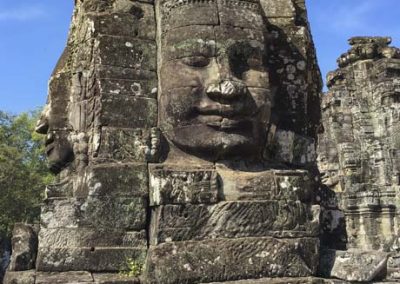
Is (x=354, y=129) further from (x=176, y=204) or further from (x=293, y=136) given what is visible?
(x=176, y=204)

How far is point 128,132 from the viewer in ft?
16.5

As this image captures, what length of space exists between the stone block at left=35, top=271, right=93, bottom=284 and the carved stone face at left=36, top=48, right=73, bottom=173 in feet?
4.85

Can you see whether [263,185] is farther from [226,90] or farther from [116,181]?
[116,181]

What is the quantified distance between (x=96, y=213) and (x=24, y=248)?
940mm

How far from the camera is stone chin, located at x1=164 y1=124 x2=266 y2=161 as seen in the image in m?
4.95

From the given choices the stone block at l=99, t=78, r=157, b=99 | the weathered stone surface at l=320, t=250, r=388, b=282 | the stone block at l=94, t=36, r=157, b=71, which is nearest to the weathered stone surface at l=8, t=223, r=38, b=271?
the stone block at l=99, t=78, r=157, b=99

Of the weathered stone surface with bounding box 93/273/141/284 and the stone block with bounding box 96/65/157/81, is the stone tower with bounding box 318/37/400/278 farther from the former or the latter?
the weathered stone surface with bounding box 93/273/141/284

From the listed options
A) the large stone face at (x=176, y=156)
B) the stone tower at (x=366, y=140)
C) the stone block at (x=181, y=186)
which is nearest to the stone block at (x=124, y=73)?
the large stone face at (x=176, y=156)

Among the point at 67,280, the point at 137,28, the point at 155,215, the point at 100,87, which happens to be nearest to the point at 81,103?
the point at 100,87

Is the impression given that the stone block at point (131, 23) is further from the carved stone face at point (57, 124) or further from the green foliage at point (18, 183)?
the green foliage at point (18, 183)

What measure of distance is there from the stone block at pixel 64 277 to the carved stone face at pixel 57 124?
1.48 m

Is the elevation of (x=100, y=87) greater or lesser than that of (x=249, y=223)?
greater

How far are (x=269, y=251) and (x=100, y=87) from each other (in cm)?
228

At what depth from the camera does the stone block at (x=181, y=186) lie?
4727 millimetres
